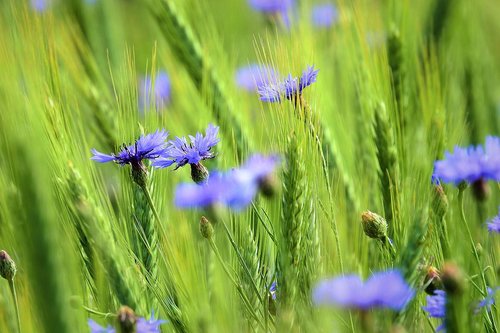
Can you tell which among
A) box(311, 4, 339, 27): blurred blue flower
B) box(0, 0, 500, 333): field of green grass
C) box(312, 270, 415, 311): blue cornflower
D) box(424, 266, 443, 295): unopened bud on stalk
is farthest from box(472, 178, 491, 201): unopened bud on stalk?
box(311, 4, 339, 27): blurred blue flower

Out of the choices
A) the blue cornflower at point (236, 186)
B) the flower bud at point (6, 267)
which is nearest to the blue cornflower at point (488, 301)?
the blue cornflower at point (236, 186)

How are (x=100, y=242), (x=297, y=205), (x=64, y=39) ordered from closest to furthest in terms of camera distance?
(x=100, y=242) → (x=297, y=205) → (x=64, y=39)

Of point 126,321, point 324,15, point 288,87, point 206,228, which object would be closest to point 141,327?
point 126,321

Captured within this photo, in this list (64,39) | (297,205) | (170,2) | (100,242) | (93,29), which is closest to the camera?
(100,242)

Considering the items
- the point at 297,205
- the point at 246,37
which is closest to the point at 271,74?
the point at 297,205

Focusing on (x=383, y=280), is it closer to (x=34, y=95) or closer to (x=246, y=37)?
(x=34, y=95)

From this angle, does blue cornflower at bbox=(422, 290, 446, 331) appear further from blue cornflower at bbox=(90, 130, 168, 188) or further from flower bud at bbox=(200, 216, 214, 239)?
blue cornflower at bbox=(90, 130, 168, 188)
